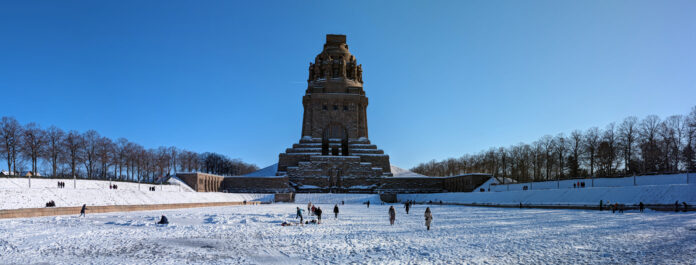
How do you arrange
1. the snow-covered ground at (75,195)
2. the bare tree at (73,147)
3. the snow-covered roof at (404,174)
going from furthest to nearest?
1. the snow-covered roof at (404,174)
2. the bare tree at (73,147)
3. the snow-covered ground at (75,195)

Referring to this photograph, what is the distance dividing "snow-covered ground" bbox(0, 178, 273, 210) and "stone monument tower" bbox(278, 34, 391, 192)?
18866mm

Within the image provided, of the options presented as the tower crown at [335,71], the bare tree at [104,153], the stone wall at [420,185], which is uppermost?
Result: the tower crown at [335,71]

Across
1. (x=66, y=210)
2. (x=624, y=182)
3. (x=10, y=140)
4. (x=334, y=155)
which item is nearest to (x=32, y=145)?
(x=10, y=140)

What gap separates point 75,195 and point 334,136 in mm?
48901

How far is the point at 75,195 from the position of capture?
31.3m

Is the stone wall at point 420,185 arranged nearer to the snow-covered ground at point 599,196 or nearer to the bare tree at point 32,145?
the snow-covered ground at point 599,196

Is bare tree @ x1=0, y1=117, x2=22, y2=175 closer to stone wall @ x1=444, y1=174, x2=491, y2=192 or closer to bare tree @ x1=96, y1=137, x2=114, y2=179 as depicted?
bare tree @ x1=96, y1=137, x2=114, y2=179

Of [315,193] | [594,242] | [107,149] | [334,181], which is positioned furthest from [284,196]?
[594,242]

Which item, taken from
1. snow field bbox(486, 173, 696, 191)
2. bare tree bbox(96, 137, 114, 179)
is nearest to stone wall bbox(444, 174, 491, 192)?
snow field bbox(486, 173, 696, 191)

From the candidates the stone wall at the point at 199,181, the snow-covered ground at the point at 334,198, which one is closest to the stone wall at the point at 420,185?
the snow-covered ground at the point at 334,198

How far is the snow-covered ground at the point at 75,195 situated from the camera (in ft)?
89.0

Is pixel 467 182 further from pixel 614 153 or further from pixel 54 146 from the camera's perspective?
pixel 54 146

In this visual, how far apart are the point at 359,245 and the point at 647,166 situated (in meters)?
47.5

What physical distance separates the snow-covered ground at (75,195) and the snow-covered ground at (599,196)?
3020 cm
